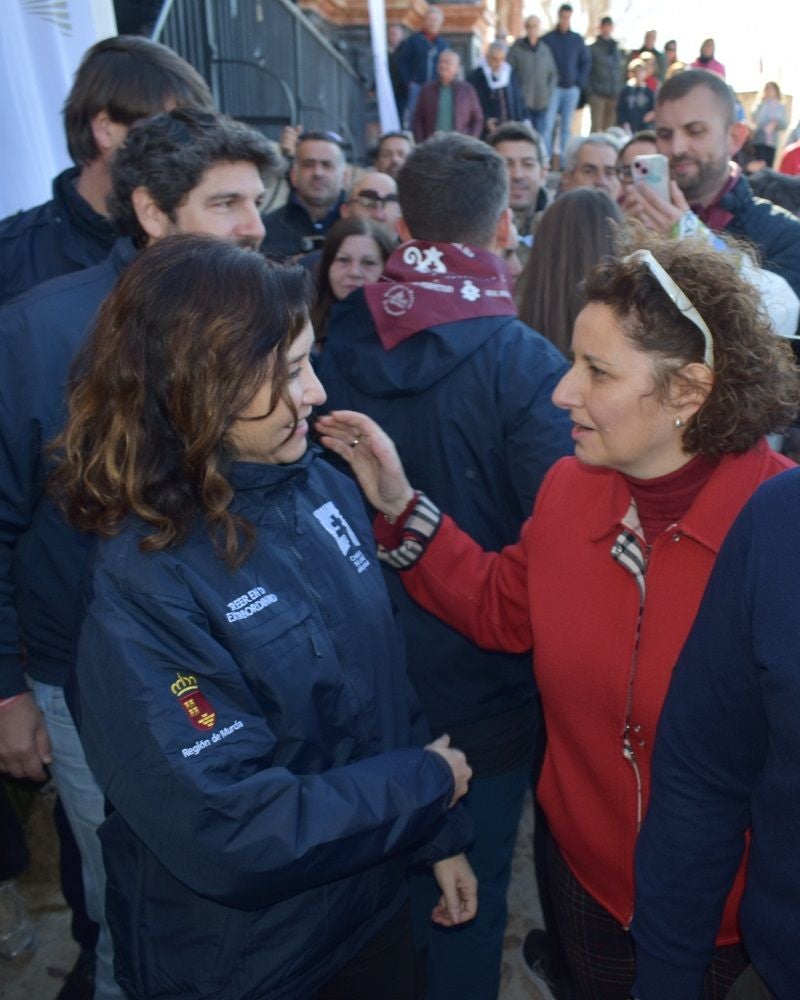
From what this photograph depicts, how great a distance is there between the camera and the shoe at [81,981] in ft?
8.65

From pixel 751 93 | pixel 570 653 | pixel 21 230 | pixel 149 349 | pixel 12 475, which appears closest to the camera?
pixel 149 349

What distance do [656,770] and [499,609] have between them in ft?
2.32

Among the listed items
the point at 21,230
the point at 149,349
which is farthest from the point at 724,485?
the point at 21,230

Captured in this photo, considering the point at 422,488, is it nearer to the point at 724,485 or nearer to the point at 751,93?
the point at 724,485

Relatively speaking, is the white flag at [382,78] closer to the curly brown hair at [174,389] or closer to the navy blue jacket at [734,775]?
the curly brown hair at [174,389]

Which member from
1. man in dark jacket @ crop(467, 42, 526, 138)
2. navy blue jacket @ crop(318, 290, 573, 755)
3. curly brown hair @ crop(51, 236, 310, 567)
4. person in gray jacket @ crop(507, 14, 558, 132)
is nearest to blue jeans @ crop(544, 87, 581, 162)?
person in gray jacket @ crop(507, 14, 558, 132)

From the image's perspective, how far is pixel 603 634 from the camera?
175cm

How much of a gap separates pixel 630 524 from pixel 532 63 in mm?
12027

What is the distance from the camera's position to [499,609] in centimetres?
214

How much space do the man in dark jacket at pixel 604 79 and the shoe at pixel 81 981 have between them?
13.5m

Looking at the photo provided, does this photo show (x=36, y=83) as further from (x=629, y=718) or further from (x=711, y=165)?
(x=629, y=718)

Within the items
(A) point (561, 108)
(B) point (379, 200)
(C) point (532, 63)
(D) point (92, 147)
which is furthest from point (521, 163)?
(A) point (561, 108)

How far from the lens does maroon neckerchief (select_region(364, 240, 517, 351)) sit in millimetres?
2314

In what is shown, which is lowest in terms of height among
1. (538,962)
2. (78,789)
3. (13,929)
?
(538,962)
